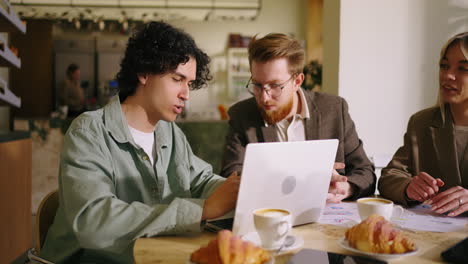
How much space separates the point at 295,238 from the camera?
96 cm

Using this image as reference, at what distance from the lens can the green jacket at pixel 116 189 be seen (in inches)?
39.1

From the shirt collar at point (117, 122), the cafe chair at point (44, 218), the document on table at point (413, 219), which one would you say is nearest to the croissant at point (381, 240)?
the document on table at point (413, 219)

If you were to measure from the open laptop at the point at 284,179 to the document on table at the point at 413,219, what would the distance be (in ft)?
0.35

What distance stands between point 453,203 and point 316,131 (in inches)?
27.0

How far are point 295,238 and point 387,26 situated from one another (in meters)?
1.96

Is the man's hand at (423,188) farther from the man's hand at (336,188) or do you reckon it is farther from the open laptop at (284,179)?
the open laptop at (284,179)

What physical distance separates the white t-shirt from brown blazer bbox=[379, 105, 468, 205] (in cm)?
85

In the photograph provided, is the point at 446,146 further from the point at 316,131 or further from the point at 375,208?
the point at 375,208

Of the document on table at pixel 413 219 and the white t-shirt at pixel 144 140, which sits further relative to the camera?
the white t-shirt at pixel 144 140

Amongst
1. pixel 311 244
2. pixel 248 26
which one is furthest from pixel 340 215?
pixel 248 26

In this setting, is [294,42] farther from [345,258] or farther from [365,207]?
[345,258]

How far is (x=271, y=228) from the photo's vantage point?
34.1 inches

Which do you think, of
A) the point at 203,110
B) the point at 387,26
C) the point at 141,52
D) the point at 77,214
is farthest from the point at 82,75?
the point at 77,214

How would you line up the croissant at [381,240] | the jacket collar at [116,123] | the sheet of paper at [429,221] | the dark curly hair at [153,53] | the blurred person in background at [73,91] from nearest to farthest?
the croissant at [381,240]
the sheet of paper at [429,221]
the jacket collar at [116,123]
the dark curly hair at [153,53]
the blurred person in background at [73,91]
